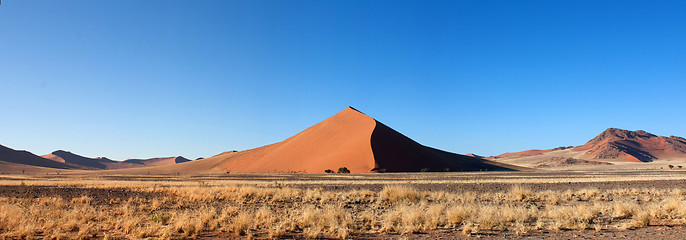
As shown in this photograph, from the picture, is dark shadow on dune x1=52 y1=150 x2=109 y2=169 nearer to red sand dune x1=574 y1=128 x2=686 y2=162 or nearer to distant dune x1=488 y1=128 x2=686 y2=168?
distant dune x1=488 y1=128 x2=686 y2=168

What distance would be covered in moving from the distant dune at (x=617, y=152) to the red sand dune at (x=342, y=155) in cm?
4724

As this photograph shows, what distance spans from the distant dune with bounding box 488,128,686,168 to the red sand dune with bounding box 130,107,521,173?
47.2m

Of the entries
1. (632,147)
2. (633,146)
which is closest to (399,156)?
(632,147)

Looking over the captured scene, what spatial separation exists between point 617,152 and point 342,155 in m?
106

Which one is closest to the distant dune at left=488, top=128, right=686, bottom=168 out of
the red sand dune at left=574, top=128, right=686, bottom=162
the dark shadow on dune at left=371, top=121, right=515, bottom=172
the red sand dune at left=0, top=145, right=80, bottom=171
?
the red sand dune at left=574, top=128, right=686, bottom=162

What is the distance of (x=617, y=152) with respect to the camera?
126 meters

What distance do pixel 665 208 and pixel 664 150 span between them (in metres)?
164

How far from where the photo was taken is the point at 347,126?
76.4 meters

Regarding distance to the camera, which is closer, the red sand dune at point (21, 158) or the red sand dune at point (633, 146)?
the red sand dune at point (21, 158)

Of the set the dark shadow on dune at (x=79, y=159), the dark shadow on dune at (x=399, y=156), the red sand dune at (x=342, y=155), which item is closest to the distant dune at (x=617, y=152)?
the red sand dune at (x=342, y=155)

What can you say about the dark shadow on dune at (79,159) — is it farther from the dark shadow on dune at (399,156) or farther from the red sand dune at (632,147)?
the red sand dune at (632,147)

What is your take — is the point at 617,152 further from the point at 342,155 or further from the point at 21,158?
the point at 21,158

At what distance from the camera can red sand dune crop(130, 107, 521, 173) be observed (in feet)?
198

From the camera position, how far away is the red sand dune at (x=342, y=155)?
60312mm
